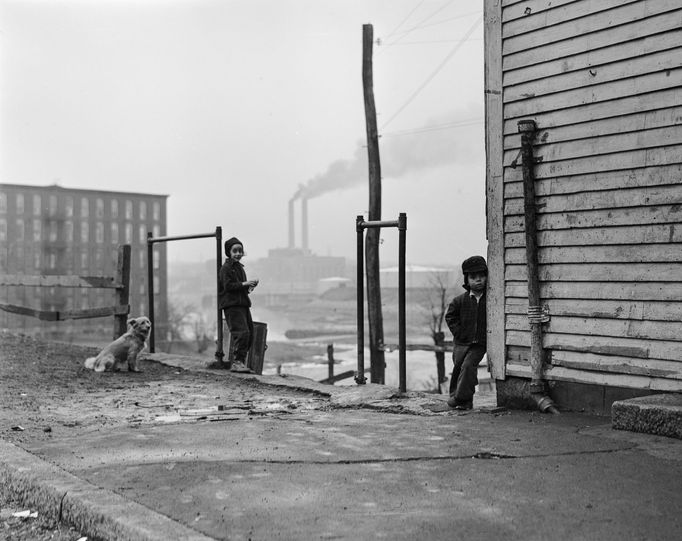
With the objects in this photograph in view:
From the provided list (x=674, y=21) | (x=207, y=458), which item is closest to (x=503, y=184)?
(x=674, y=21)

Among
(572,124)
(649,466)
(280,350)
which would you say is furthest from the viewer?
(280,350)

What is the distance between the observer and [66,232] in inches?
3027

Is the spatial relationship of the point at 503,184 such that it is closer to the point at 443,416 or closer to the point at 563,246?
the point at 563,246

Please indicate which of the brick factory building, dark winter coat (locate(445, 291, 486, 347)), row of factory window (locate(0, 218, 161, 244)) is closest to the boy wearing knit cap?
dark winter coat (locate(445, 291, 486, 347))

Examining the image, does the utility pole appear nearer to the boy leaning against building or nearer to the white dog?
the white dog

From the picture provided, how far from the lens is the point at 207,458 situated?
4848mm

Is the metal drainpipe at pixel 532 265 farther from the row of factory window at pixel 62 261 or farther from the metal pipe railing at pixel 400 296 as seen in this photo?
the row of factory window at pixel 62 261

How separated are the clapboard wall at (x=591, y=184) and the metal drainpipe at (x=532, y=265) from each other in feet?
0.27

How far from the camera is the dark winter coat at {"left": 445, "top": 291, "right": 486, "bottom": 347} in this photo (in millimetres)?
7426

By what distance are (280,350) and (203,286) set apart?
266 feet

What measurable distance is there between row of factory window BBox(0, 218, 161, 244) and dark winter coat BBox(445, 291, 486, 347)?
66.7m

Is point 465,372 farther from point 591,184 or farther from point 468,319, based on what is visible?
point 591,184

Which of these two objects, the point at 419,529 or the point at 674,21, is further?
the point at 674,21

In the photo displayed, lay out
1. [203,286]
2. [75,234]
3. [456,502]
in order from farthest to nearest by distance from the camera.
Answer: [203,286], [75,234], [456,502]
